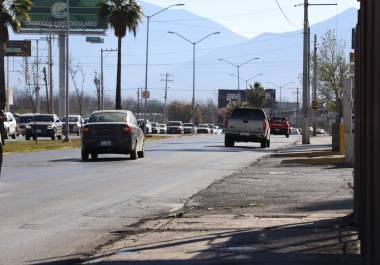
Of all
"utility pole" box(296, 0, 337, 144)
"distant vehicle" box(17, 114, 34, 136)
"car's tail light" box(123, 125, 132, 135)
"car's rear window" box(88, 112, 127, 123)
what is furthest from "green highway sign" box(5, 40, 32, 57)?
"car's tail light" box(123, 125, 132, 135)

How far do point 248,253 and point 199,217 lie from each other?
11.2 feet

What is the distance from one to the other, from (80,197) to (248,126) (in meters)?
25.3

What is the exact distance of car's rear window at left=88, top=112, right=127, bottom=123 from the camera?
86.8 ft

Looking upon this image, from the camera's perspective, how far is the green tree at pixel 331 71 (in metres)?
69.1

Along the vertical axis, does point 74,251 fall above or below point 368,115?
below

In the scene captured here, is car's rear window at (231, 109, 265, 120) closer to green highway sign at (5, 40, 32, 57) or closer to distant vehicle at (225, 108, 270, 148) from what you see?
distant vehicle at (225, 108, 270, 148)

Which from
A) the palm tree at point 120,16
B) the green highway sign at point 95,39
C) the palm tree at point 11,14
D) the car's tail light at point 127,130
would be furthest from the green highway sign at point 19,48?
the car's tail light at point 127,130

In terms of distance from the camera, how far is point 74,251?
896 cm

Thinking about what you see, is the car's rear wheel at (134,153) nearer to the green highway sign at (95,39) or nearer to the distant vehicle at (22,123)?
the distant vehicle at (22,123)

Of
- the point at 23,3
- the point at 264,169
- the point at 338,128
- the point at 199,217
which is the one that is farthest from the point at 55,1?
the point at 199,217

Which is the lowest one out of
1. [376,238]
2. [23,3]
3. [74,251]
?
[74,251]

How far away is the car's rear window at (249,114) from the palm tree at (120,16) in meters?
18.0

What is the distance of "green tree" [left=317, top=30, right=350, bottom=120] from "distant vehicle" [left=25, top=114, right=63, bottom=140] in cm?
2674

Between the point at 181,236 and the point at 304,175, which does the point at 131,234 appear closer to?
the point at 181,236
